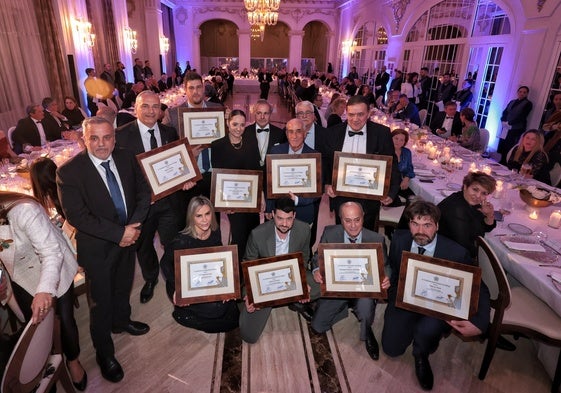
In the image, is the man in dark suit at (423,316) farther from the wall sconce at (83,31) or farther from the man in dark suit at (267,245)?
the wall sconce at (83,31)

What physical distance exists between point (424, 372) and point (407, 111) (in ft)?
24.6

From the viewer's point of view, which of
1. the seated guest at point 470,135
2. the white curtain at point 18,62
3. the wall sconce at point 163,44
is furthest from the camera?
the wall sconce at point 163,44

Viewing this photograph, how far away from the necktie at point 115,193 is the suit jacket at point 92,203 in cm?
4

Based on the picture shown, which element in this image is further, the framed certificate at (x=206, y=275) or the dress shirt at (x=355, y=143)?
the dress shirt at (x=355, y=143)

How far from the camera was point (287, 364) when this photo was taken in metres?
3.14

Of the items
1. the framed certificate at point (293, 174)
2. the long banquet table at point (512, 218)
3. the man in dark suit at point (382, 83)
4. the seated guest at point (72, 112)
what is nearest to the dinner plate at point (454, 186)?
the long banquet table at point (512, 218)

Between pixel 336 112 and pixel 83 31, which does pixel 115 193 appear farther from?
pixel 83 31

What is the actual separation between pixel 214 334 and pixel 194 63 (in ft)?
86.0

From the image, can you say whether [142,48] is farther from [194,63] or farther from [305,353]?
[305,353]

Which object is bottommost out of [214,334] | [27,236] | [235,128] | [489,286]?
[214,334]

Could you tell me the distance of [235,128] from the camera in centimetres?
354

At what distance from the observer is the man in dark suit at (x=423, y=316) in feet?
9.07

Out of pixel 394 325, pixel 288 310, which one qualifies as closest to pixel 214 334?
pixel 288 310

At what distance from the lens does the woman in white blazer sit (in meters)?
2.14
